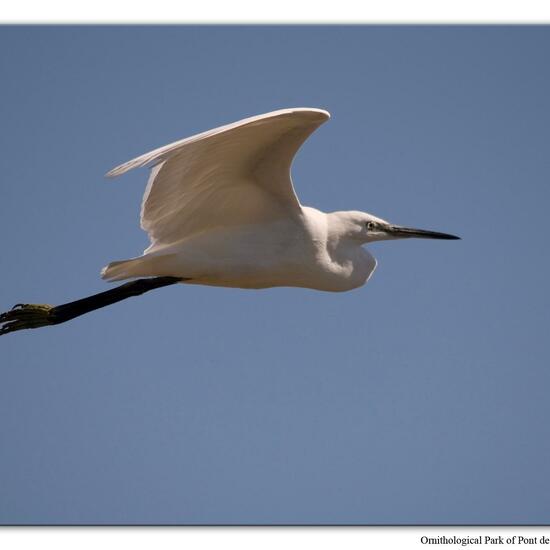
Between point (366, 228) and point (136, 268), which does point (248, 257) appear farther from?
point (366, 228)

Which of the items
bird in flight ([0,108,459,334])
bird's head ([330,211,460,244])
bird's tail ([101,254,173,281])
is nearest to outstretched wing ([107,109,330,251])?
bird in flight ([0,108,459,334])

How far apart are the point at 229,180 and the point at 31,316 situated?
194 cm

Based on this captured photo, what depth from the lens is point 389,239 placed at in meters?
8.67

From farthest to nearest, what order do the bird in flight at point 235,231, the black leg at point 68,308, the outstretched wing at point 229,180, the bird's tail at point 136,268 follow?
1. the black leg at point 68,308
2. the bird's tail at point 136,268
3. the bird in flight at point 235,231
4. the outstretched wing at point 229,180

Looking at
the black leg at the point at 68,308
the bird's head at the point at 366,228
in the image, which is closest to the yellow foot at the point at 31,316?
the black leg at the point at 68,308

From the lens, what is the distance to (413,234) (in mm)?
8867

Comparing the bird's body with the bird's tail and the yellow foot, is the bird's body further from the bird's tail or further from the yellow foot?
the yellow foot

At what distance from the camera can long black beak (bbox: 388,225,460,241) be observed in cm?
870

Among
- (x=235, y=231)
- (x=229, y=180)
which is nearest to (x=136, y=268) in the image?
(x=235, y=231)

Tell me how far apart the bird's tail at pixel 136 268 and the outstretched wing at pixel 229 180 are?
0.18m

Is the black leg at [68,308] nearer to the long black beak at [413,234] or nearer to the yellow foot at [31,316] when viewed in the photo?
the yellow foot at [31,316]

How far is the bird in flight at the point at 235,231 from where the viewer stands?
7.21 metres

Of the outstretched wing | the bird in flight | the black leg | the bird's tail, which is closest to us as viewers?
the outstretched wing
